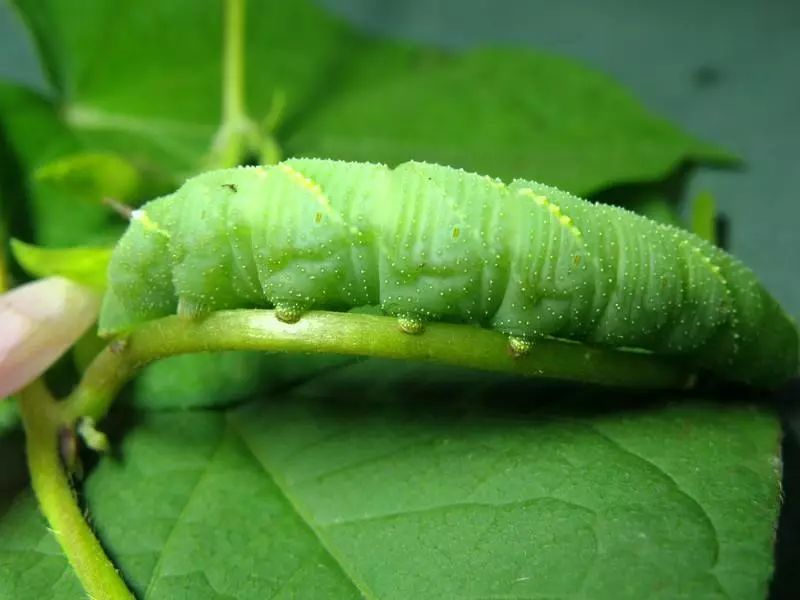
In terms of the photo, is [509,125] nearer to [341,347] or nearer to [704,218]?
[704,218]

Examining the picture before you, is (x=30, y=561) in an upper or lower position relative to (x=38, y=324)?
lower

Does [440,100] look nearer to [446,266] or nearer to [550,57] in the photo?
[550,57]

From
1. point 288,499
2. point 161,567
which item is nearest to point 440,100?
point 288,499

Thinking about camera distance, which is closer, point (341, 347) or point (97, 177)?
point (341, 347)

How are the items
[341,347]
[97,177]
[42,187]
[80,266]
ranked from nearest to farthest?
[341,347], [80,266], [97,177], [42,187]

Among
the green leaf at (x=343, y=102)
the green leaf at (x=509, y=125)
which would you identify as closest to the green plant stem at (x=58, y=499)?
the green leaf at (x=343, y=102)

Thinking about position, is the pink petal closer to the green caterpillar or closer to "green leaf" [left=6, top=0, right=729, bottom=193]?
the green caterpillar

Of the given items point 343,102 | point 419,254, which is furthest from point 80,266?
point 343,102

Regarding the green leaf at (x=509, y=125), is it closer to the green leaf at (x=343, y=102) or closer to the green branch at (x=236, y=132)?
the green leaf at (x=343, y=102)
